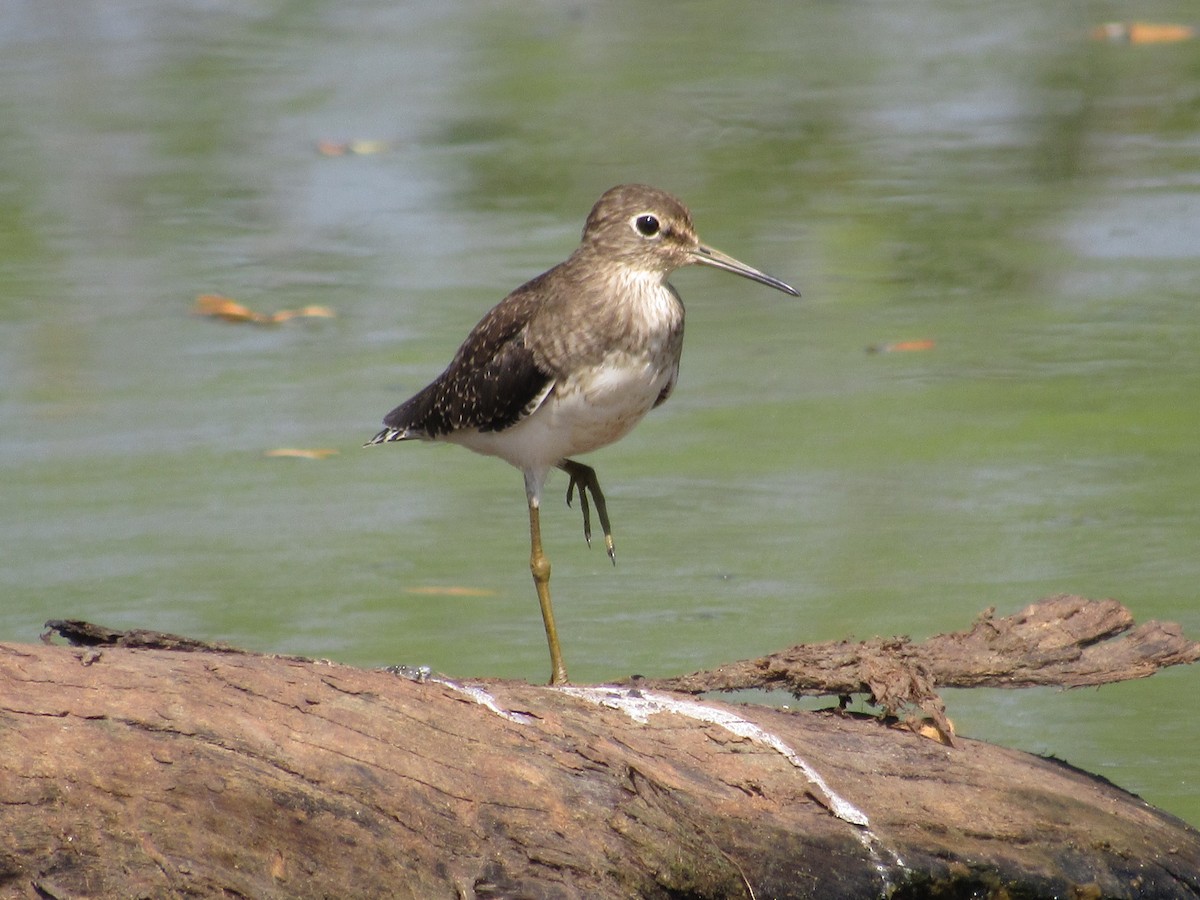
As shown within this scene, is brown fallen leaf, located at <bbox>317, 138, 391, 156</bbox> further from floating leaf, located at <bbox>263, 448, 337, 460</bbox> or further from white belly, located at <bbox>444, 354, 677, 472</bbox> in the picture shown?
white belly, located at <bbox>444, 354, 677, 472</bbox>

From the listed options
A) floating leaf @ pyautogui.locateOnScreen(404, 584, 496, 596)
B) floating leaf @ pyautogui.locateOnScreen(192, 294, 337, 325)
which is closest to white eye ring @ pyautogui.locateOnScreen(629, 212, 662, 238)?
floating leaf @ pyautogui.locateOnScreen(404, 584, 496, 596)

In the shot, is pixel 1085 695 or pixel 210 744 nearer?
pixel 210 744

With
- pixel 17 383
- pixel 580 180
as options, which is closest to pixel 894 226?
pixel 580 180

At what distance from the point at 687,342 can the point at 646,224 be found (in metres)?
3.81

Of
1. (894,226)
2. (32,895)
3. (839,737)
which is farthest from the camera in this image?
(894,226)

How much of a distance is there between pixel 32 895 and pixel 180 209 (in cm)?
863

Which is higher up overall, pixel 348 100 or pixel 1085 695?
pixel 348 100

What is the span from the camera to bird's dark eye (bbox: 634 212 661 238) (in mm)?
5562

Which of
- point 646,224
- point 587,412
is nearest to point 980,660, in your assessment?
point 587,412

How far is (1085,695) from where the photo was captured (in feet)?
19.2

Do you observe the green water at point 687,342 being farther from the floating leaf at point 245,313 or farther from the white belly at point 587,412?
the white belly at point 587,412

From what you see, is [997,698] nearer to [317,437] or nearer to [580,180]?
[317,437]

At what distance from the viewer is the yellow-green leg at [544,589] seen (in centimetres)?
555

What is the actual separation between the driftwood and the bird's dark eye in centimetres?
143
